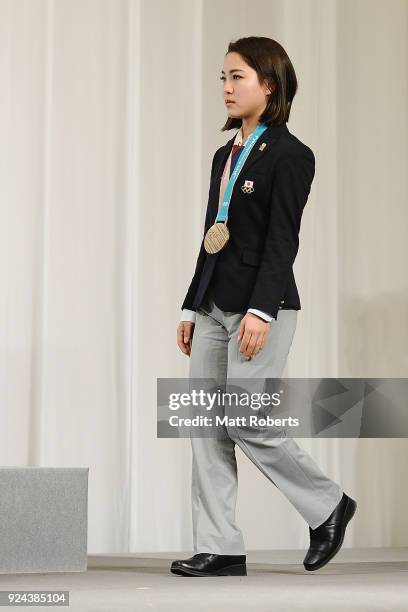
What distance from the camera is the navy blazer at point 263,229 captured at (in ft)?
6.46

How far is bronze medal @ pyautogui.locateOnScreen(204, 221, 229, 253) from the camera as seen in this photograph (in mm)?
1997

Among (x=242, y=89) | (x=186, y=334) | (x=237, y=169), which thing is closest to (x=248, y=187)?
(x=237, y=169)

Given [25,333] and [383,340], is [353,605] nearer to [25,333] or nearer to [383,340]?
[25,333]

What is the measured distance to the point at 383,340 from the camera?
3232 millimetres

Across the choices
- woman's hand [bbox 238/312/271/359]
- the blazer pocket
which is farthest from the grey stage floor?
the blazer pocket

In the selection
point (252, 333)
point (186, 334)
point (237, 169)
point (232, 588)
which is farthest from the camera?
point (186, 334)

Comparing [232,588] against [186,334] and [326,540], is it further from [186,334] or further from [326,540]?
[186,334]

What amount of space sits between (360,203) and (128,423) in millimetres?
1071

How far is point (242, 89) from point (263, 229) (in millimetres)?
298

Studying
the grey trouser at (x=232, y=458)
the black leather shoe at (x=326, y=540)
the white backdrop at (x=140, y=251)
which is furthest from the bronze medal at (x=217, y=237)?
the white backdrop at (x=140, y=251)

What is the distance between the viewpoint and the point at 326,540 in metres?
1.94

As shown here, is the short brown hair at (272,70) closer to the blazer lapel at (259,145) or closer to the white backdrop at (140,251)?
the blazer lapel at (259,145)

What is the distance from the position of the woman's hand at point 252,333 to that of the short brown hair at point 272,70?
0.44 metres

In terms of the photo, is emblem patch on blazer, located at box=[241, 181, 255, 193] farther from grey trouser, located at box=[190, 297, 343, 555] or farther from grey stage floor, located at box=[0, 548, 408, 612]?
grey stage floor, located at box=[0, 548, 408, 612]
